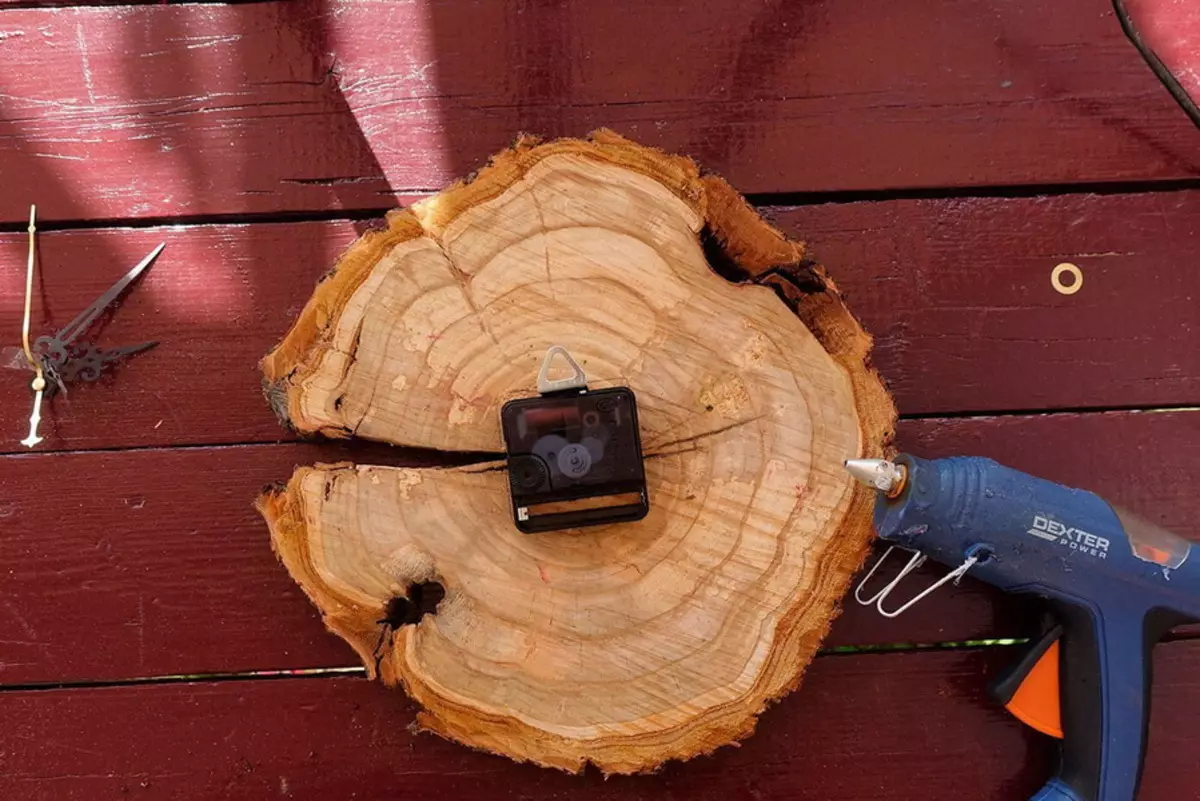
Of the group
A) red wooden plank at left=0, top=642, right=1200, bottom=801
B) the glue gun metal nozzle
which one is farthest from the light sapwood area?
red wooden plank at left=0, top=642, right=1200, bottom=801

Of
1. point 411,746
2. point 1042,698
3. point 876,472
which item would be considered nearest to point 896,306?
point 876,472

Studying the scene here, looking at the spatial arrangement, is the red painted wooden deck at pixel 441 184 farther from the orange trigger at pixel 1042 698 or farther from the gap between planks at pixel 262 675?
the orange trigger at pixel 1042 698

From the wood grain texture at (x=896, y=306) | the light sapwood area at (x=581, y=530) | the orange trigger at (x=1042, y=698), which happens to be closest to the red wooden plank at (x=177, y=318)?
the wood grain texture at (x=896, y=306)

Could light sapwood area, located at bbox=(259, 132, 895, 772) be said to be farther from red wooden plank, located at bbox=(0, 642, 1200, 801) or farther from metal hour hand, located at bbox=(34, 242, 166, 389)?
metal hour hand, located at bbox=(34, 242, 166, 389)

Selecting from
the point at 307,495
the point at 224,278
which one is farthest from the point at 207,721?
the point at 224,278

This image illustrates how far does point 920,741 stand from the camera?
3.67 feet

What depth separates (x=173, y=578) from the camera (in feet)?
3.68

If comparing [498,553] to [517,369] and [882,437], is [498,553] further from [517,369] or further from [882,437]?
[882,437]

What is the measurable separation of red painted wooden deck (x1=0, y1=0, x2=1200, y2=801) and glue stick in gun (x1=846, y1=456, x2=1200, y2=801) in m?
0.13

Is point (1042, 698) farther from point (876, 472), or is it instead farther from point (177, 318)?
point (177, 318)

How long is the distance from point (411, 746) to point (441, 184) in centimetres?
71

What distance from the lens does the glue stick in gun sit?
35.8 inches

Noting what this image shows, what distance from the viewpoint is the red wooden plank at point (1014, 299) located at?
1156 mm

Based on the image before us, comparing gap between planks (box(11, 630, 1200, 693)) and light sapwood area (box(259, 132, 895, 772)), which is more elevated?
light sapwood area (box(259, 132, 895, 772))
